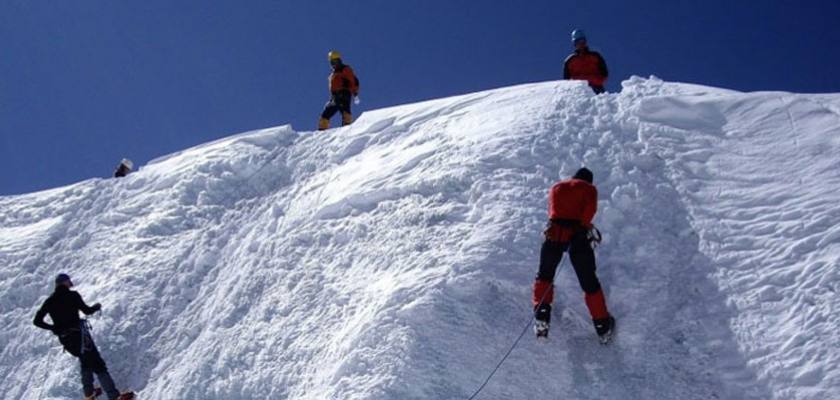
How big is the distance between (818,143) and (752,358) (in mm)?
4295

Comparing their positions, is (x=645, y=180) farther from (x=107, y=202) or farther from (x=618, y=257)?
(x=107, y=202)

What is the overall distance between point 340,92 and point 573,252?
1015 cm

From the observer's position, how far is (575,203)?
9.22 meters

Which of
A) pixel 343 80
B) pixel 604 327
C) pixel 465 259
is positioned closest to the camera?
pixel 604 327

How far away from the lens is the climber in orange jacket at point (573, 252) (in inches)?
354

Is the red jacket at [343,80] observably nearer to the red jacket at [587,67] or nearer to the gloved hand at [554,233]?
the red jacket at [587,67]

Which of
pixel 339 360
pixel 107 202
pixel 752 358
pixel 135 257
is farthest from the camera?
pixel 107 202

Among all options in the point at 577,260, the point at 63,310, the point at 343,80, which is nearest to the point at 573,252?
the point at 577,260

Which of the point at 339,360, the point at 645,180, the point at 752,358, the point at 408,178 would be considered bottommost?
the point at 752,358

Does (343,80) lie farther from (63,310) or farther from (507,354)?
(507,354)

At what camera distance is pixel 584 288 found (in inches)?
354

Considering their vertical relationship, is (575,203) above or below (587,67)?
below

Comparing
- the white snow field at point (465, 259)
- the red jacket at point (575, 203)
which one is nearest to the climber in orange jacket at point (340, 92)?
the white snow field at point (465, 259)

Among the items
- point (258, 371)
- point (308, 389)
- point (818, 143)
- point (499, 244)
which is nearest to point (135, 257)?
point (258, 371)
